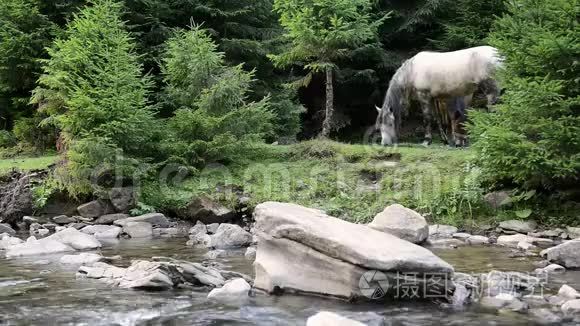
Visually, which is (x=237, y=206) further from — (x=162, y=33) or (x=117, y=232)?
(x=162, y=33)

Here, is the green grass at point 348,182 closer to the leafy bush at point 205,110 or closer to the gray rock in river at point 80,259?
the leafy bush at point 205,110

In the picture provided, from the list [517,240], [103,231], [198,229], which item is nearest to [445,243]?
[517,240]

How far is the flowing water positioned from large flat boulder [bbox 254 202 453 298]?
0.75 feet

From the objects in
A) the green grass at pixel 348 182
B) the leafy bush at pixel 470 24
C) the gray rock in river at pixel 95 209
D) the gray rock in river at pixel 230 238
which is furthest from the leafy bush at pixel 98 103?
the leafy bush at pixel 470 24

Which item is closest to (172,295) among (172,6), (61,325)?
(61,325)

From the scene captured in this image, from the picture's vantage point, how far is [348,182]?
14023 mm

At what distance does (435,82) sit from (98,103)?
28.0 feet

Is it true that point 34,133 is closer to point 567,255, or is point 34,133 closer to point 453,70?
point 453,70

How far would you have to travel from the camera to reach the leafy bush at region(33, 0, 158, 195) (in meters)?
14.0

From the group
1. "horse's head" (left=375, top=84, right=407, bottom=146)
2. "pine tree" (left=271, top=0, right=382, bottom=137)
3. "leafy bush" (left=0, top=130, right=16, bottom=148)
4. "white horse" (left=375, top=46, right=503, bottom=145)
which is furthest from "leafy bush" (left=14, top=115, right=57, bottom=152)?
"white horse" (left=375, top=46, right=503, bottom=145)

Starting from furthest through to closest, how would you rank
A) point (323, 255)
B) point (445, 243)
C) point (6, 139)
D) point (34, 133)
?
1. point (6, 139)
2. point (34, 133)
3. point (445, 243)
4. point (323, 255)

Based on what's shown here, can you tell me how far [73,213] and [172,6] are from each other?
9.23 meters

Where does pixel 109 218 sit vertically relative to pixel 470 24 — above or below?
below

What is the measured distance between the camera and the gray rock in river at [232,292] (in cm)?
709
